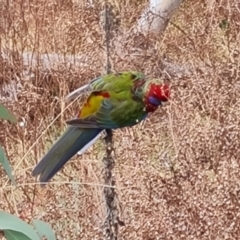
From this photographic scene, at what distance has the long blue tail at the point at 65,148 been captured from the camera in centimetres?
189

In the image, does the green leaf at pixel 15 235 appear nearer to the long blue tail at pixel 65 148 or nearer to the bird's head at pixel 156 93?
the bird's head at pixel 156 93

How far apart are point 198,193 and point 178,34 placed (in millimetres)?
1527

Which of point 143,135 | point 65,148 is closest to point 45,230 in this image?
point 65,148

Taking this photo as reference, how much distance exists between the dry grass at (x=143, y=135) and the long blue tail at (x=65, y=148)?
0.11 meters

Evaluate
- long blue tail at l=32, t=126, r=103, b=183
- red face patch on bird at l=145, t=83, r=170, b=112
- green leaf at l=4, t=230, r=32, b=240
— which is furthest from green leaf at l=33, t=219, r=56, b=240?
long blue tail at l=32, t=126, r=103, b=183

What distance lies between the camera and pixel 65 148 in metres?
1.91

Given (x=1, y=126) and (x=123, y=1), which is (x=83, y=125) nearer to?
(x=1, y=126)

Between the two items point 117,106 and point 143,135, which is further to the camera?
point 143,135

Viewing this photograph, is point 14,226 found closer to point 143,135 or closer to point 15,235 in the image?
point 15,235

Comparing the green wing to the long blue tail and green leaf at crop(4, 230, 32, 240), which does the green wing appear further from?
green leaf at crop(4, 230, 32, 240)

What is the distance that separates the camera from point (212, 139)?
2.38 meters

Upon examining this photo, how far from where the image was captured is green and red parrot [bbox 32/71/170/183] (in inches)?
70.1

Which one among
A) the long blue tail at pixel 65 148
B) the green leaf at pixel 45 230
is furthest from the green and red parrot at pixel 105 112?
the green leaf at pixel 45 230

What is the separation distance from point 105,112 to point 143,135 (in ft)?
3.33
